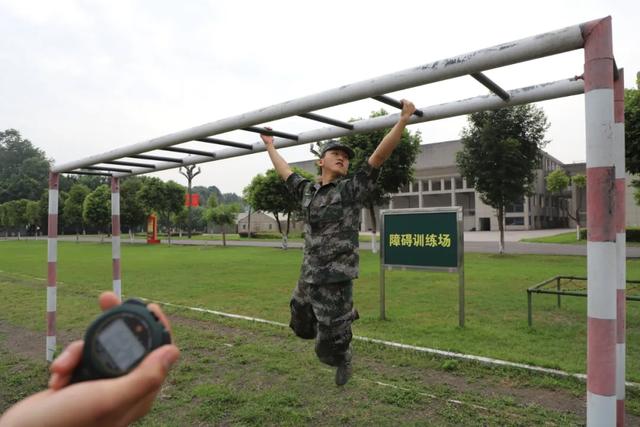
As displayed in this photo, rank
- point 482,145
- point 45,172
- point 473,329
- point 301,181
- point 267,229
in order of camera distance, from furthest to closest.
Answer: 1. point 45,172
2. point 267,229
3. point 482,145
4. point 473,329
5. point 301,181

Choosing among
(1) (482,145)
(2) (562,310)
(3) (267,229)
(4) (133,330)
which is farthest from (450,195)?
(4) (133,330)

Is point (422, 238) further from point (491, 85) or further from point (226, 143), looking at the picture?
point (491, 85)

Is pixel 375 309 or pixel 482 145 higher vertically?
pixel 482 145

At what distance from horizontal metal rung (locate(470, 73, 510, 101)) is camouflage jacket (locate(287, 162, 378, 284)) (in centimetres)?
75

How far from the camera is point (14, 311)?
791cm

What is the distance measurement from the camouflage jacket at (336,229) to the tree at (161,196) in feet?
104

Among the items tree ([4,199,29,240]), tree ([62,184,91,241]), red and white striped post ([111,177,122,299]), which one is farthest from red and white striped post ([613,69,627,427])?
tree ([4,199,29,240])

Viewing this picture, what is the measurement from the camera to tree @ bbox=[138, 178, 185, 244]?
1299 inches

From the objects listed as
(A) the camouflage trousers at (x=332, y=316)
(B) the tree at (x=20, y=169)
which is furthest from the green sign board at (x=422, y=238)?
(B) the tree at (x=20, y=169)

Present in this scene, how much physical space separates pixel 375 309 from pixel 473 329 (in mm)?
2039

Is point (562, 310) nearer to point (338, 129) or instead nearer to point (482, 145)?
point (338, 129)

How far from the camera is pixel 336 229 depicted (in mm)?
2674

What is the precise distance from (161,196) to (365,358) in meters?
31.4

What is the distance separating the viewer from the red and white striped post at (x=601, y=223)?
67.2 inches
